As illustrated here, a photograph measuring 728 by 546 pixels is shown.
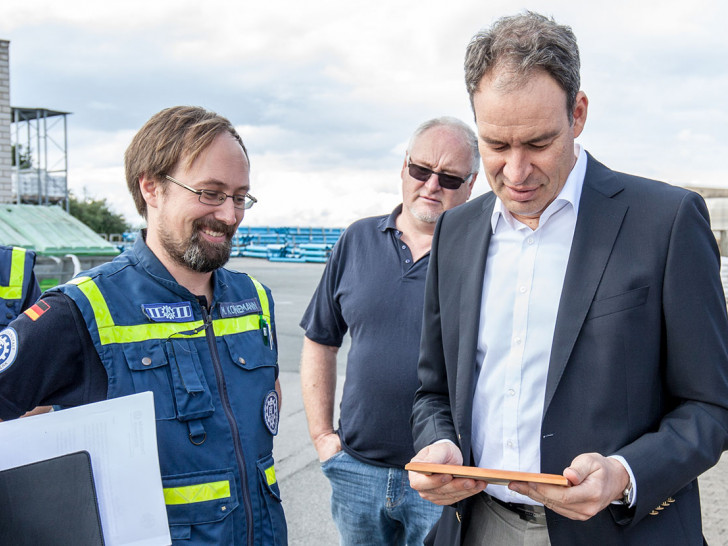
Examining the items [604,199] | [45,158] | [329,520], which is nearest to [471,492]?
[604,199]

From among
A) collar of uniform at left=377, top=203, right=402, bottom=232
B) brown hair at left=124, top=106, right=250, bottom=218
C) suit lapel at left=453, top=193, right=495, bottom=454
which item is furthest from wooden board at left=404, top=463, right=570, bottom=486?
collar of uniform at left=377, top=203, right=402, bottom=232

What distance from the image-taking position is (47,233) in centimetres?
966

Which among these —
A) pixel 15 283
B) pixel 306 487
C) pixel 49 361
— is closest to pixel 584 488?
pixel 49 361

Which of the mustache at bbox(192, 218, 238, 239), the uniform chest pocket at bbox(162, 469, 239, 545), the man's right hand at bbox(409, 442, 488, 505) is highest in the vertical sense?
the mustache at bbox(192, 218, 238, 239)

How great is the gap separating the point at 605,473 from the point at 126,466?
1.13 m

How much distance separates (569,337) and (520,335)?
0.50 feet

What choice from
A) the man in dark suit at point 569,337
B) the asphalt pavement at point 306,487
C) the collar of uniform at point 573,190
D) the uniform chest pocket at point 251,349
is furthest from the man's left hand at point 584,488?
the asphalt pavement at point 306,487

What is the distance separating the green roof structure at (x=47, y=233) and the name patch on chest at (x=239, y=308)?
753 centimetres

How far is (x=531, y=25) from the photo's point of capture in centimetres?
158

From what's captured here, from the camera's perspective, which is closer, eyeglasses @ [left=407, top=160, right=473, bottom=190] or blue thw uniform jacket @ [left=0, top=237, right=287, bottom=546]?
blue thw uniform jacket @ [left=0, top=237, right=287, bottom=546]

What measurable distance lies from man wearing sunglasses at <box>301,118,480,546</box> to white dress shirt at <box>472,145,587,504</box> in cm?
73

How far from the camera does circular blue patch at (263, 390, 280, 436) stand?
1.97m

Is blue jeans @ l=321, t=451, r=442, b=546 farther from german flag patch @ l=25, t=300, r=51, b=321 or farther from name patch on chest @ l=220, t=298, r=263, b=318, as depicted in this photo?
german flag patch @ l=25, t=300, r=51, b=321

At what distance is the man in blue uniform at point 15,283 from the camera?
315 centimetres
